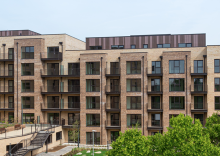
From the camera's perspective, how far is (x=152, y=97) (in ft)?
127

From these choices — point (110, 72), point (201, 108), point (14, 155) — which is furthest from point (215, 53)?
point (14, 155)

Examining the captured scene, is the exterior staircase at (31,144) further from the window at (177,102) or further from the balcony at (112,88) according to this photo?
the window at (177,102)

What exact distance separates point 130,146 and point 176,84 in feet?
63.0

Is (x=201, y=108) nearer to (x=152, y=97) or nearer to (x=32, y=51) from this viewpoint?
(x=152, y=97)

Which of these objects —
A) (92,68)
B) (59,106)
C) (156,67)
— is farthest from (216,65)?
(59,106)

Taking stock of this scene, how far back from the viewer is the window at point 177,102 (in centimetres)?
3725

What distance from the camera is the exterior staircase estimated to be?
28625 millimetres

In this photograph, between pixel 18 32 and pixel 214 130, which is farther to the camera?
pixel 18 32

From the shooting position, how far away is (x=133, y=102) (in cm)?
3825

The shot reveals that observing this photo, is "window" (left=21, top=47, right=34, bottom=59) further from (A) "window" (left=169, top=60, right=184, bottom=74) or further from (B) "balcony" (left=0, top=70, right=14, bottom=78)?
(A) "window" (left=169, top=60, right=184, bottom=74)

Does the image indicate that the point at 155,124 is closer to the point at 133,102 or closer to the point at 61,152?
the point at 133,102

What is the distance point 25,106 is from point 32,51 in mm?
8642

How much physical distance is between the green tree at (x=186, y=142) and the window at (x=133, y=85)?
16588 mm

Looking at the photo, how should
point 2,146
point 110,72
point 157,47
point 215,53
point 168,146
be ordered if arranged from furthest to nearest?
1. point 157,47
2. point 110,72
3. point 215,53
4. point 2,146
5. point 168,146
